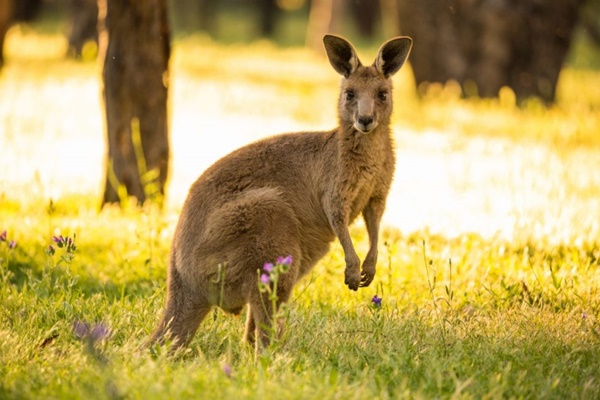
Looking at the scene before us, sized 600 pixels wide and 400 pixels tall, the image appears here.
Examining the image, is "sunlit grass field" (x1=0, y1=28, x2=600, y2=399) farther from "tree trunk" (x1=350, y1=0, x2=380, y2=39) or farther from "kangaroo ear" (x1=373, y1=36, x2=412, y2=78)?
"tree trunk" (x1=350, y1=0, x2=380, y2=39)

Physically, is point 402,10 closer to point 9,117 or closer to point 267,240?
point 9,117

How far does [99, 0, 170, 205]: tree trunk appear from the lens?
24.7ft

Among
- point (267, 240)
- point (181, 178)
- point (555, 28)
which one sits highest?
point (555, 28)

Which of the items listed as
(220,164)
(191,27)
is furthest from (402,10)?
(191,27)

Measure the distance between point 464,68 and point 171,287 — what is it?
1033 centimetres

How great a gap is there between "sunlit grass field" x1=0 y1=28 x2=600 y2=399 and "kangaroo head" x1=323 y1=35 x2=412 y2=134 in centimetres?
80

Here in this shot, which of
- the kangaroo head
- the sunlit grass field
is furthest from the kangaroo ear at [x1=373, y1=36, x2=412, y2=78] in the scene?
the sunlit grass field

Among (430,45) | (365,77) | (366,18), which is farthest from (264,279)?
(366,18)

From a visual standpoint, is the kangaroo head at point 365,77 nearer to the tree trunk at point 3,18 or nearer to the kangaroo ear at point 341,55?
the kangaroo ear at point 341,55

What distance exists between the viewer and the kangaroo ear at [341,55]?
16.2 feet

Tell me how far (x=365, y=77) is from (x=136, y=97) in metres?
3.16

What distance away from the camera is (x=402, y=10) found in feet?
46.6

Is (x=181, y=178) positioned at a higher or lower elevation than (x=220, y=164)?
lower

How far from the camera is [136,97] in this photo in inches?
302
